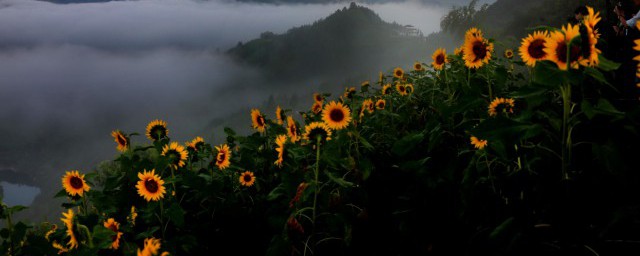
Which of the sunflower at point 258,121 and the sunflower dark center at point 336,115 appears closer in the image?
the sunflower dark center at point 336,115

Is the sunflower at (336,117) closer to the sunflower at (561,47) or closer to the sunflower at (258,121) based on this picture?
the sunflower at (258,121)

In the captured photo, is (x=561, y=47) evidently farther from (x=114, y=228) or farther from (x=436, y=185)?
(x=114, y=228)

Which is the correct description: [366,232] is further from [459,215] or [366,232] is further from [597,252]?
[597,252]

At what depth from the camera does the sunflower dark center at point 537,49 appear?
6.28 feet

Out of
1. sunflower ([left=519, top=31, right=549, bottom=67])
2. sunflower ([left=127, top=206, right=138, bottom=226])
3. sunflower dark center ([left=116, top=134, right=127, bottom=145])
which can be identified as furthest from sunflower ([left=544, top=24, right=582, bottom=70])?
sunflower dark center ([left=116, top=134, right=127, bottom=145])

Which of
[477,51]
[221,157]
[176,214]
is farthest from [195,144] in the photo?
[477,51]

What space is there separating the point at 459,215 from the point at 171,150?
2.39 meters

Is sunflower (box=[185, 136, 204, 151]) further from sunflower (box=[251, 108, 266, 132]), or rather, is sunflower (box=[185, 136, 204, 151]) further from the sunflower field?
sunflower (box=[251, 108, 266, 132])

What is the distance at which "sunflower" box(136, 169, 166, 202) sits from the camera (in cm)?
253

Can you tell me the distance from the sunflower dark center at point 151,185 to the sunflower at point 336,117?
1.31 m

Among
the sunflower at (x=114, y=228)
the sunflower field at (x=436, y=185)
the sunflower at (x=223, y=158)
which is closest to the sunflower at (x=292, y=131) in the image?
the sunflower field at (x=436, y=185)

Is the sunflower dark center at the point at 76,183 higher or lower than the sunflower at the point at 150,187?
lower

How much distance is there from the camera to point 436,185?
1738 millimetres

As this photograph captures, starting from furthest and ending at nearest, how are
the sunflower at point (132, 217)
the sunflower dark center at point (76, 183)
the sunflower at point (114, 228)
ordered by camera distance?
the sunflower dark center at point (76, 183) → the sunflower at point (132, 217) → the sunflower at point (114, 228)
